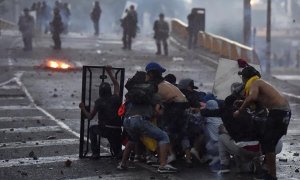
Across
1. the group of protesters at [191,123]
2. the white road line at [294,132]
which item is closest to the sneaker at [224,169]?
the group of protesters at [191,123]

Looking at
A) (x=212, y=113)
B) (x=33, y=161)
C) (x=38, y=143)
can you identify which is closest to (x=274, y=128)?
(x=212, y=113)

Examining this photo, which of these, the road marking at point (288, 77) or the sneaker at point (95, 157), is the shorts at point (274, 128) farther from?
the road marking at point (288, 77)

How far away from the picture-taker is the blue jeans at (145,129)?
35.6ft

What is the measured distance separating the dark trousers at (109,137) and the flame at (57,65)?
16.1 metres

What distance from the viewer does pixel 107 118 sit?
1177 centimetres

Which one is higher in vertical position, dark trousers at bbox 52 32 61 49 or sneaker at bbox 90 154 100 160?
dark trousers at bbox 52 32 61 49

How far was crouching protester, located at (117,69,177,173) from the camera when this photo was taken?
1085 cm

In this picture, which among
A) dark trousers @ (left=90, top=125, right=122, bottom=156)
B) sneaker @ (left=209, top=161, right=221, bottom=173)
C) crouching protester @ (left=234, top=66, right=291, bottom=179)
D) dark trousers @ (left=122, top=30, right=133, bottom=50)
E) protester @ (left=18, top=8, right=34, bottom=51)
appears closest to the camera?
crouching protester @ (left=234, top=66, right=291, bottom=179)

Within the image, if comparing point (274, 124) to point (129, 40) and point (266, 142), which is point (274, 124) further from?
point (129, 40)

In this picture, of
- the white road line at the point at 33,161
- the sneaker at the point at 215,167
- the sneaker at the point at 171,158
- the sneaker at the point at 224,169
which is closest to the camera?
the sneaker at the point at 224,169

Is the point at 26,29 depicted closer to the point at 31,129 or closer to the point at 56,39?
the point at 56,39

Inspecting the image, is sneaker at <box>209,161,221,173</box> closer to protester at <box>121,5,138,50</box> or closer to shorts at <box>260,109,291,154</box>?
shorts at <box>260,109,291,154</box>

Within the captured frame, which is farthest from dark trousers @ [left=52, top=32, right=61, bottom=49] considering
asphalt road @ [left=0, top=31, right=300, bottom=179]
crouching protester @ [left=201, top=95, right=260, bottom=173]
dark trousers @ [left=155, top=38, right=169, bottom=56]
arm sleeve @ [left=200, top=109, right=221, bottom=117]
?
arm sleeve @ [left=200, top=109, right=221, bottom=117]

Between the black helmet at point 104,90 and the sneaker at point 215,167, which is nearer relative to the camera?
the sneaker at point 215,167
